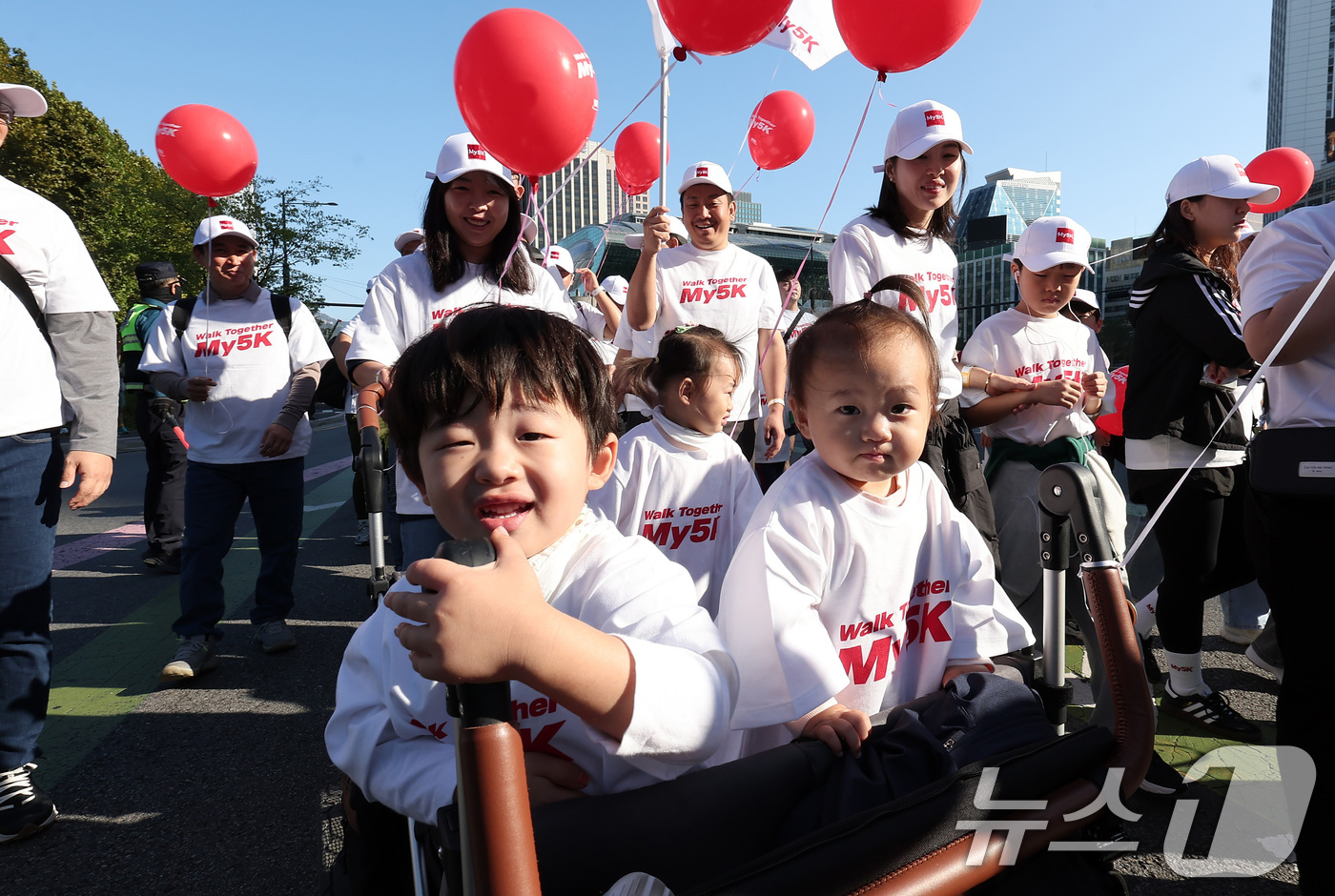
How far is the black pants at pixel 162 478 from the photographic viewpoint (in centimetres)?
530

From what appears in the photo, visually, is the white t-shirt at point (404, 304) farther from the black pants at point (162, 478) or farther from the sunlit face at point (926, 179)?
the black pants at point (162, 478)

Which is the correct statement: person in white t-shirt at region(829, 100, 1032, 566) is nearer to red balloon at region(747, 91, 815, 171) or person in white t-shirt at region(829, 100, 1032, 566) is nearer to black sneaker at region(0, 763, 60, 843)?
red balloon at region(747, 91, 815, 171)

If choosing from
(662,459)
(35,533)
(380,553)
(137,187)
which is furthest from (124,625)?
(137,187)

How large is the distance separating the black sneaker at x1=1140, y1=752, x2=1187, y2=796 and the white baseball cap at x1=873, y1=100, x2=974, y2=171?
2116mm

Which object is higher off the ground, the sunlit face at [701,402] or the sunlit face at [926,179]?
the sunlit face at [926,179]

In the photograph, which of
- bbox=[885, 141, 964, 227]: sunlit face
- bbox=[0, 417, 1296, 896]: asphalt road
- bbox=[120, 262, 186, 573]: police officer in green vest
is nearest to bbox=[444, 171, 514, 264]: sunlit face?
bbox=[885, 141, 964, 227]: sunlit face

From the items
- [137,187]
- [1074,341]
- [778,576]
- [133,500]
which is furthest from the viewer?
[137,187]

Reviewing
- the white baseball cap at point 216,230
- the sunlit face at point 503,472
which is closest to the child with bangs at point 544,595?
the sunlit face at point 503,472

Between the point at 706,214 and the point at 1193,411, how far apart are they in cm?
230

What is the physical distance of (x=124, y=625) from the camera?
4352mm

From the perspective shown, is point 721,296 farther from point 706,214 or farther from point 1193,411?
point 1193,411

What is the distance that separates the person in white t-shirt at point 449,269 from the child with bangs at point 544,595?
1.43 metres

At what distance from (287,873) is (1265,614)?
14.1ft

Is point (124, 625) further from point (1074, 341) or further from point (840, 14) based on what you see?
point (1074, 341)
